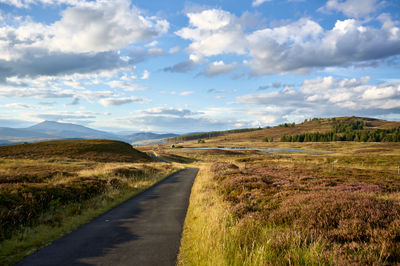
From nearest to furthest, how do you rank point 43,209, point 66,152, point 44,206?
1. point 43,209
2. point 44,206
3. point 66,152

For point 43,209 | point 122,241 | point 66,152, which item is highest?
Result: point 43,209

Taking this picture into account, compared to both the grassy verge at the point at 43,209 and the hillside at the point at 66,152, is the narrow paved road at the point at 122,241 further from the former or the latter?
the hillside at the point at 66,152

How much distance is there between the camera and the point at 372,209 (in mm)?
8117

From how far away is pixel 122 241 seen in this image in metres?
8.78

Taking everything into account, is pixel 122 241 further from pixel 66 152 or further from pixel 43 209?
pixel 66 152

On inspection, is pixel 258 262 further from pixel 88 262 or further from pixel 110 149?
pixel 110 149

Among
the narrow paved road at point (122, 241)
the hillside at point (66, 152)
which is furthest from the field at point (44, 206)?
the hillside at point (66, 152)

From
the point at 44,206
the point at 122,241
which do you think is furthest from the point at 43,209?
the point at 122,241

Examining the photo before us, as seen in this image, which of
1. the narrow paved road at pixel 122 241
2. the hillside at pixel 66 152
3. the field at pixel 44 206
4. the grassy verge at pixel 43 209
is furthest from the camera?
the hillside at pixel 66 152

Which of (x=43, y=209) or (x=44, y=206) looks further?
(x=44, y=206)

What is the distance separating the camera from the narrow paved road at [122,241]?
725cm

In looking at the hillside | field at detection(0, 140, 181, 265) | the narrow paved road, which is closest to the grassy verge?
field at detection(0, 140, 181, 265)

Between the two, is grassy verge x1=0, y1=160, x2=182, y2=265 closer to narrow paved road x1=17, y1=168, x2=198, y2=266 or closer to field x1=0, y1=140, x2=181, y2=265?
field x1=0, y1=140, x2=181, y2=265

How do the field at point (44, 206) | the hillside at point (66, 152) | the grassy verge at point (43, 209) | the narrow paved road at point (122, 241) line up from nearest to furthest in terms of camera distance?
the narrow paved road at point (122, 241) < the grassy verge at point (43, 209) < the field at point (44, 206) < the hillside at point (66, 152)
